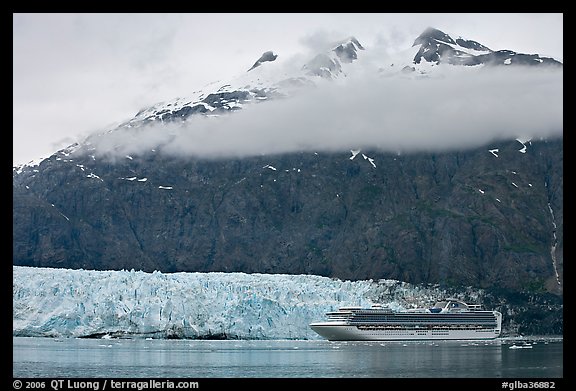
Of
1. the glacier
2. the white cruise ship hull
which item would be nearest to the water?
the glacier

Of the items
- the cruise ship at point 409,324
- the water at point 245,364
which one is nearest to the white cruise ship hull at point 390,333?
the cruise ship at point 409,324

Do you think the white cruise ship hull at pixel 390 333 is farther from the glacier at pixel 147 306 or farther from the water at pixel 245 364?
the water at pixel 245 364

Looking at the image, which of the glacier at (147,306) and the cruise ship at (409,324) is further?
the cruise ship at (409,324)

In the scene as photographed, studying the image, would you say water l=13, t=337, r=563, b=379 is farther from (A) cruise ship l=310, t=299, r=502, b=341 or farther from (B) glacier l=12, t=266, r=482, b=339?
(A) cruise ship l=310, t=299, r=502, b=341

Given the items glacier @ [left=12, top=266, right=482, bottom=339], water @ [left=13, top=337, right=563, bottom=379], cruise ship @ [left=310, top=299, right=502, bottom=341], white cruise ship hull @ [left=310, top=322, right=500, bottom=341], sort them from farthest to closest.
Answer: cruise ship @ [left=310, top=299, right=502, bottom=341]
white cruise ship hull @ [left=310, top=322, right=500, bottom=341]
glacier @ [left=12, top=266, right=482, bottom=339]
water @ [left=13, top=337, right=563, bottom=379]
